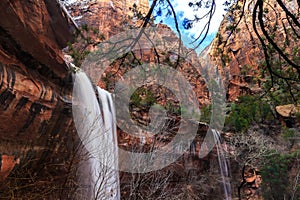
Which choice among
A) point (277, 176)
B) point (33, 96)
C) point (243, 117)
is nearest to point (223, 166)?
point (277, 176)

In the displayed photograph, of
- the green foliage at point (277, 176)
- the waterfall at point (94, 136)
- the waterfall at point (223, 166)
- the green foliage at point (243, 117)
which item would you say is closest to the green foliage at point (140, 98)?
the waterfall at point (94, 136)

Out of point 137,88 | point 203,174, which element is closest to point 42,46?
point 137,88

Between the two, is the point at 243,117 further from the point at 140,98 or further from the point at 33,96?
the point at 33,96

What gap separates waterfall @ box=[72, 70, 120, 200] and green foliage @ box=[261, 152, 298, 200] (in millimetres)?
5880

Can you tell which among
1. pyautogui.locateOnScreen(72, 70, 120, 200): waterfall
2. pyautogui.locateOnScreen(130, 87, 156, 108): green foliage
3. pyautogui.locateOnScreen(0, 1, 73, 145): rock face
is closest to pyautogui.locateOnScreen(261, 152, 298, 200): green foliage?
pyautogui.locateOnScreen(130, 87, 156, 108): green foliage

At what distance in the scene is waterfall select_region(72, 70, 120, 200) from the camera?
4.69 metres

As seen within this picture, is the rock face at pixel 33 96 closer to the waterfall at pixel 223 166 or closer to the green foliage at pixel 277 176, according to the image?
the waterfall at pixel 223 166

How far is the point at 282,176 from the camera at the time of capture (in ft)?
31.9

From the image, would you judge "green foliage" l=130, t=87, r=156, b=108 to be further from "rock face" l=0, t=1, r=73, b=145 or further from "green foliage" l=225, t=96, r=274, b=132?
"green foliage" l=225, t=96, r=274, b=132

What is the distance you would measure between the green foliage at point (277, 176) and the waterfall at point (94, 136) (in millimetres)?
5880

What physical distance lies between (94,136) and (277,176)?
7039 mm

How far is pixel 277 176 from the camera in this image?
9.71 m

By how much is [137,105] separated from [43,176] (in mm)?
4368

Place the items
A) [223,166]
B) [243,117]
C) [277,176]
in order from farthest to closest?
[243,117] → [223,166] → [277,176]
